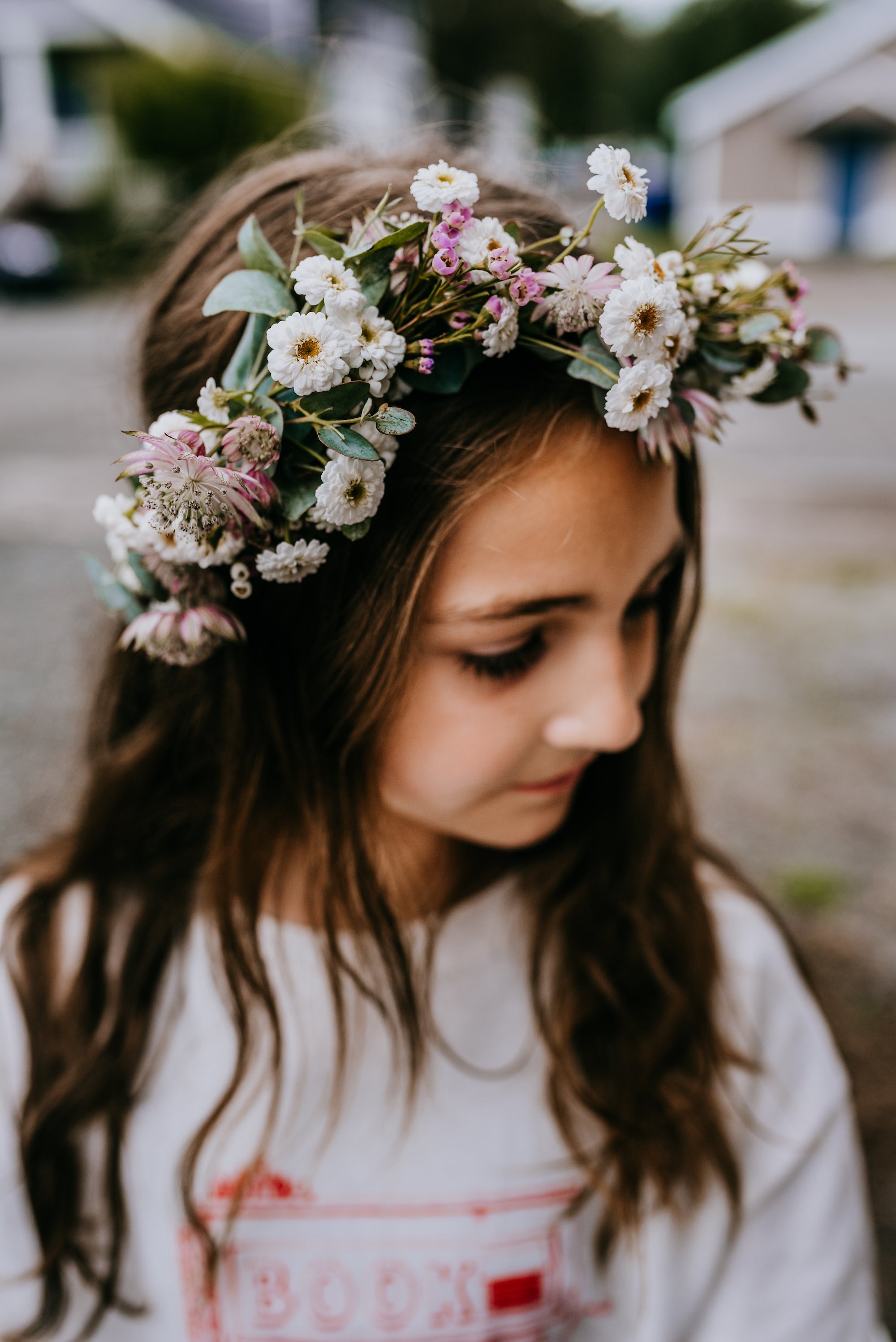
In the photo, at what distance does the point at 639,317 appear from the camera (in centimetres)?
96

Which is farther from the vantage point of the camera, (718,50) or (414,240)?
(718,50)

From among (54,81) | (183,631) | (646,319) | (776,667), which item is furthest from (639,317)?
(54,81)

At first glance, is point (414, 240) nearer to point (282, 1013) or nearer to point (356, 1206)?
point (282, 1013)

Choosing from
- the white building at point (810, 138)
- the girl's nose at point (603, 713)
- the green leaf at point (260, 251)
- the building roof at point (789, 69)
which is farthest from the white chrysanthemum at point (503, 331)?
the building roof at point (789, 69)

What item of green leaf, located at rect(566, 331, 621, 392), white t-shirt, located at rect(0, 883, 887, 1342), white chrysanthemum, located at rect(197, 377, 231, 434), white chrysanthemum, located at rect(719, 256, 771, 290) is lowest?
white t-shirt, located at rect(0, 883, 887, 1342)

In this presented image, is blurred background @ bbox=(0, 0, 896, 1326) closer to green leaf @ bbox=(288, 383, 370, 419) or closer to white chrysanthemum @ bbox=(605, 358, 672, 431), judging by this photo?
white chrysanthemum @ bbox=(605, 358, 672, 431)

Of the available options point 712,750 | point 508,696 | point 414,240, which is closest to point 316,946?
point 508,696

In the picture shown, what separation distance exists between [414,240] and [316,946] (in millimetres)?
909

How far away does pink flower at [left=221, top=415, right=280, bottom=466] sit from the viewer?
93 cm

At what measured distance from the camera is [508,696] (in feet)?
3.78

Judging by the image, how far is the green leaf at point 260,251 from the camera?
1.03m

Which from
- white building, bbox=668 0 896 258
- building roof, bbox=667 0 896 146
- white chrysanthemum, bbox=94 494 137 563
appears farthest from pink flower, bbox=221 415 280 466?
building roof, bbox=667 0 896 146

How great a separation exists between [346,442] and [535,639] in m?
0.33

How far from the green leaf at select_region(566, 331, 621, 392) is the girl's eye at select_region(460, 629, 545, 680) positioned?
0.90ft
